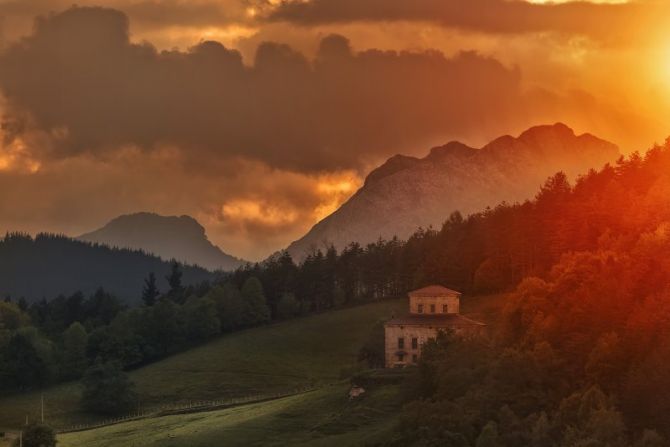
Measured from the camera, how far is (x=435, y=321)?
434ft

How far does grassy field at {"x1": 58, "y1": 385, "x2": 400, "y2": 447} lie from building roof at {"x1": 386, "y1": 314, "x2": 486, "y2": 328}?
16.2m

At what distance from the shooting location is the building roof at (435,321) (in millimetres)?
130125

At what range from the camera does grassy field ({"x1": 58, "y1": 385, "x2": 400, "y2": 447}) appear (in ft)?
321

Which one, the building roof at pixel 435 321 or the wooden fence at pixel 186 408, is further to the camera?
the wooden fence at pixel 186 408

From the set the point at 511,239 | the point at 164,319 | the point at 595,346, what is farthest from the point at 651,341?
the point at 164,319

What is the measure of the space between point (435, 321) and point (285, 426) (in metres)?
32.7

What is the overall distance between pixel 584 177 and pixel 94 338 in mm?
81461

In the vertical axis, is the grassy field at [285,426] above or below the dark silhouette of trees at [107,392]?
below

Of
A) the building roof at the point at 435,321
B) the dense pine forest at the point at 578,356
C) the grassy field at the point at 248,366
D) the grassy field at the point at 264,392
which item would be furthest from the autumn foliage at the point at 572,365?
the grassy field at the point at 248,366

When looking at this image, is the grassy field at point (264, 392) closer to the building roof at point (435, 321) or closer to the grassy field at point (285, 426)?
the grassy field at point (285, 426)

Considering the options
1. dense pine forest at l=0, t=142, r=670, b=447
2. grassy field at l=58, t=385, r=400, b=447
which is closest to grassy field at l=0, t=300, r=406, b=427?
grassy field at l=58, t=385, r=400, b=447

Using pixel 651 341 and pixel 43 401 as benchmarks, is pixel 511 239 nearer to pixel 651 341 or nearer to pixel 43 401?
pixel 43 401

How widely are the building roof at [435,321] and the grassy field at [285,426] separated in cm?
1623

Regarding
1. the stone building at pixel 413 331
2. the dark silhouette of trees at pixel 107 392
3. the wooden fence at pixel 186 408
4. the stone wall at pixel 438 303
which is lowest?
the wooden fence at pixel 186 408
